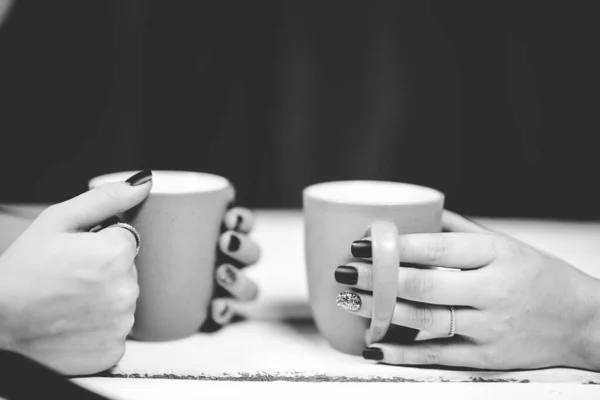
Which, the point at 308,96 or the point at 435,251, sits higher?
the point at 308,96

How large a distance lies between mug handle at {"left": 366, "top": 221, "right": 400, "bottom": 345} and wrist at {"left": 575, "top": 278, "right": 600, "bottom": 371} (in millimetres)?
217

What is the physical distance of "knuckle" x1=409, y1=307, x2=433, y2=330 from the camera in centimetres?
50

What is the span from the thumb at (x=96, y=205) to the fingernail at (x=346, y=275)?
8.3 inches

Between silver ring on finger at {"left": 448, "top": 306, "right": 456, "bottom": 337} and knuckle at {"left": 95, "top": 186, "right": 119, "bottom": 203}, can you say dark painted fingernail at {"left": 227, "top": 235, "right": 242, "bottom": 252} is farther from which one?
silver ring on finger at {"left": 448, "top": 306, "right": 456, "bottom": 337}

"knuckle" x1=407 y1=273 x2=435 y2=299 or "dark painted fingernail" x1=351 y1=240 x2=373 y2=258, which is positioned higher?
"dark painted fingernail" x1=351 y1=240 x2=373 y2=258

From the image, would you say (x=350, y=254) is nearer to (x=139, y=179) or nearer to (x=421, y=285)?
(x=421, y=285)

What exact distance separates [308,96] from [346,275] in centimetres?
77

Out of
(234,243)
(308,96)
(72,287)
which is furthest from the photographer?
(308,96)

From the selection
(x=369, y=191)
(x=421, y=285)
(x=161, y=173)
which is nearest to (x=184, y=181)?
(x=161, y=173)

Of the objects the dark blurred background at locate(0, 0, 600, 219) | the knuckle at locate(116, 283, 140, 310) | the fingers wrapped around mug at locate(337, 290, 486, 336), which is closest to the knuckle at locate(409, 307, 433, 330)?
the fingers wrapped around mug at locate(337, 290, 486, 336)

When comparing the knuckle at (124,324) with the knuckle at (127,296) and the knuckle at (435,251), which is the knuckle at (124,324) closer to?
the knuckle at (127,296)

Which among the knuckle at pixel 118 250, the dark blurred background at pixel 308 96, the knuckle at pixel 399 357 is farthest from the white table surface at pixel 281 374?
the dark blurred background at pixel 308 96

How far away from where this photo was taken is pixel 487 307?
0.50 m

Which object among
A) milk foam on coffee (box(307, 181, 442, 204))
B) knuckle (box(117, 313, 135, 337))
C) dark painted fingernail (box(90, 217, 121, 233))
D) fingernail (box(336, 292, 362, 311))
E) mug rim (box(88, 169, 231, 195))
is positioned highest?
mug rim (box(88, 169, 231, 195))
